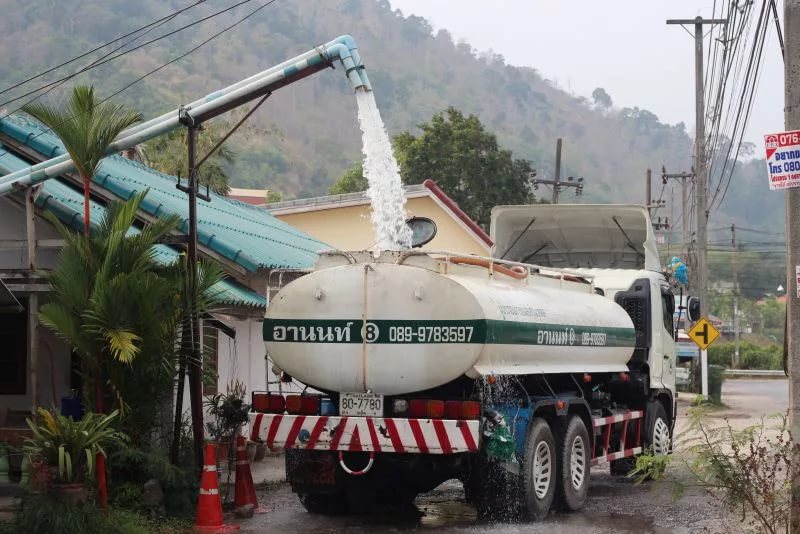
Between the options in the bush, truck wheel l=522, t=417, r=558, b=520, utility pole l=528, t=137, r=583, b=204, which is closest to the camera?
truck wheel l=522, t=417, r=558, b=520

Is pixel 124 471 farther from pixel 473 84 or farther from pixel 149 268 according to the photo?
pixel 473 84

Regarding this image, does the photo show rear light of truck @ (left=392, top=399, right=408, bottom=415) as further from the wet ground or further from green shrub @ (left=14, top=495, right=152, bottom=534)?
green shrub @ (left=14, top=495, right=152, bottom=534)

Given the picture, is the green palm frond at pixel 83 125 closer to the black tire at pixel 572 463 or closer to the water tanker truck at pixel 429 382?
the water tanker truck at pixel 429 382

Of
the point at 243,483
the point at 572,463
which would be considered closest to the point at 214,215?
the point at 243,483

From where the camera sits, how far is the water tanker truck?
34.2 feet

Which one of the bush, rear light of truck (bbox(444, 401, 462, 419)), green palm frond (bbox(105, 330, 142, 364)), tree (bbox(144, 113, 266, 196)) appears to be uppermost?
tree (bbox(144, 113, 266, 196))

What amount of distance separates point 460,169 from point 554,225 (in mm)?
28446

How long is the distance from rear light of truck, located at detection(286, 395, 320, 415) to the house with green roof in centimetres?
125

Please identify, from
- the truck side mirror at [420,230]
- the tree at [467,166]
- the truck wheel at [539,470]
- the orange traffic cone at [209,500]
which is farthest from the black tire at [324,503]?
the tree at [467,166]

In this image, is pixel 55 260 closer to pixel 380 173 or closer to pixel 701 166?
pixel 380 173

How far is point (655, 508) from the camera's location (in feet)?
41.8

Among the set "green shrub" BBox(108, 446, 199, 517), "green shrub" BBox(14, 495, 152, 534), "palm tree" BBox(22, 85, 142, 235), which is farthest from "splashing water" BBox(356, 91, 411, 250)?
"green shrub" BBox(14, 495, 152, 534)

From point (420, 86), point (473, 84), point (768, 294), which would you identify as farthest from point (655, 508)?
point (473, 84)

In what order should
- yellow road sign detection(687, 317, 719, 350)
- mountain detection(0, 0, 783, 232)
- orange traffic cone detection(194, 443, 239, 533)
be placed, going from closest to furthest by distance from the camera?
orange traffic cone detection(194, 443, 239, 533) → yellow road sign detection(687, 317, 719, 350) → mountain detection(0, 0, 783, 232)
